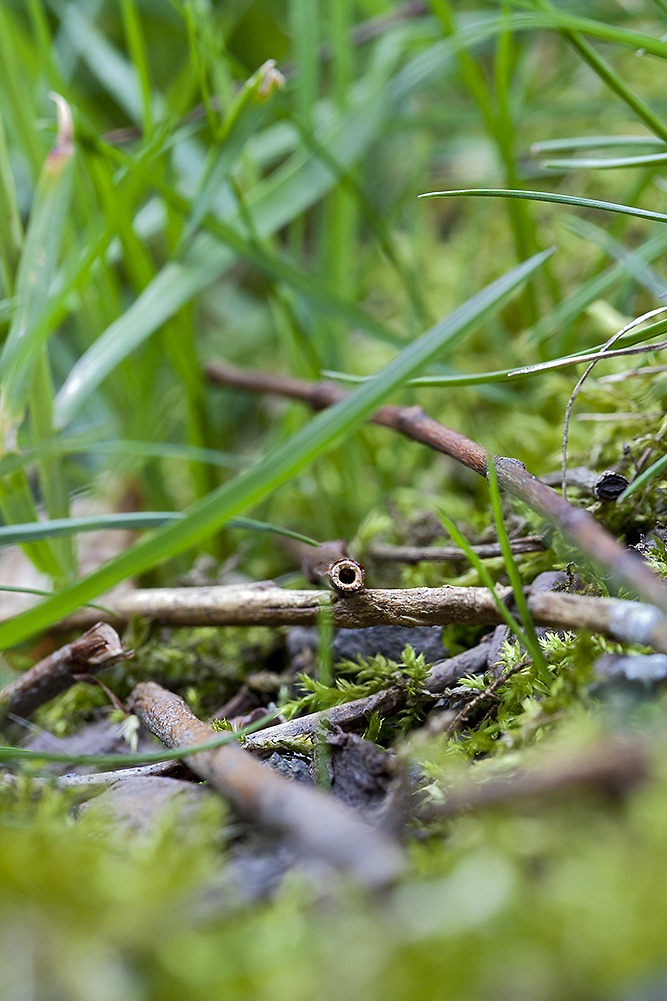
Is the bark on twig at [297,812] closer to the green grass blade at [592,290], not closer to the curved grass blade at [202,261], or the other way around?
the curved grass blade at [202,261]

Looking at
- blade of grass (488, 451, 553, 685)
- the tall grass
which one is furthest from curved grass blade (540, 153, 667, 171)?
blade of grass (488, 451, 553, 685)

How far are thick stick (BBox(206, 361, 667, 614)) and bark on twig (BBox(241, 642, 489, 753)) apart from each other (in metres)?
0.19

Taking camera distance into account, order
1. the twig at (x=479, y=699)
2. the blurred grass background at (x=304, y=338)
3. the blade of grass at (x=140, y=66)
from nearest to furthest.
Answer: the blurred grass background at (x=304, y=338), the twig at (x=479, y=699), the blade of grass at (x=140, y=66)

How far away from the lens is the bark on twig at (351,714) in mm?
621

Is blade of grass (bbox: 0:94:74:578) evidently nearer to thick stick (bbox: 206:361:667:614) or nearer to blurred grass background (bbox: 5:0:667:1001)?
blurred grass background (bbox: 5:0:667:1001)

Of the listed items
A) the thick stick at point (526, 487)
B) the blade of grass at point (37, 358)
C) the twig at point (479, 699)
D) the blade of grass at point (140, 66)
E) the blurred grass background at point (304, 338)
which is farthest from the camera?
the blade of grass at point (140, 66)

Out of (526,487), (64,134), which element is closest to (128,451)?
(64,134)

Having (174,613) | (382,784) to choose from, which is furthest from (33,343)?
(382,784)

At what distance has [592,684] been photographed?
51 centimetres

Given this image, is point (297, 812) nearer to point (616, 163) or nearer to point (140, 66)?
point (616, 163)

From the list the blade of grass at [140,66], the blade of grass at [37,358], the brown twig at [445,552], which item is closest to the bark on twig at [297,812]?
the brown twig at [445,552]

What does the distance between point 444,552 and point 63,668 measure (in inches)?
17.1

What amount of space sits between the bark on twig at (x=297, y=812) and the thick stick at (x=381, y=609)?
18cm

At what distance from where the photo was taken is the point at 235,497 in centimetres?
51
